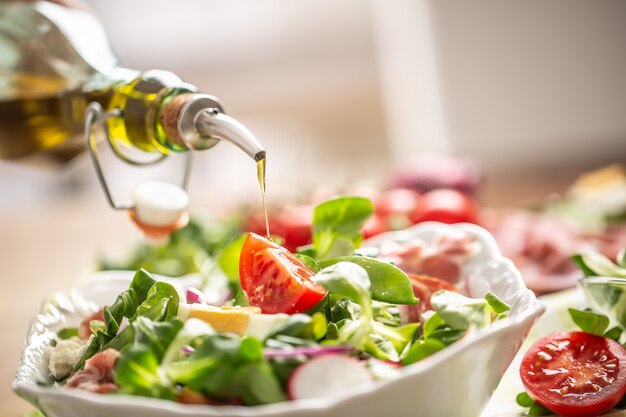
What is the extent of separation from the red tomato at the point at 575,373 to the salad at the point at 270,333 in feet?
0.37

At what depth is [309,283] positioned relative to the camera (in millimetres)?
768

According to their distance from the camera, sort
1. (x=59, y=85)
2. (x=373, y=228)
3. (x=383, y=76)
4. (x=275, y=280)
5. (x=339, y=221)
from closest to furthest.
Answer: (x=275, y=280)
(x=339, y=221)
(x=59, y=85)
(x=373, y=228)
(x=383, y=76)

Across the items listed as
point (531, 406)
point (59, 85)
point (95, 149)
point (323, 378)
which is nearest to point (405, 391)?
point (323, 378)

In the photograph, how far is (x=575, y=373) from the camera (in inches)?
33.3

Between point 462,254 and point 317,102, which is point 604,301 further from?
point 317,102

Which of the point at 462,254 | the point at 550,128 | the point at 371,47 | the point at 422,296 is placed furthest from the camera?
the point at 371,47

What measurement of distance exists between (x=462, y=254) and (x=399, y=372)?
1.36ft

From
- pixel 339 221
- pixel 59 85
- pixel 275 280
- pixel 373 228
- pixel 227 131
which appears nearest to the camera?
pixel 275 280

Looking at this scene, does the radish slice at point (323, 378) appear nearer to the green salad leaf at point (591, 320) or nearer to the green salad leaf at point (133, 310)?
the green salad leaf at point (133, 310)

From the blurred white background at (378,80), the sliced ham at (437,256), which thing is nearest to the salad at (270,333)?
the sliced ham at (437,256)

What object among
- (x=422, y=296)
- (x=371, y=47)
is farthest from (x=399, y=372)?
(x=371, y=47)

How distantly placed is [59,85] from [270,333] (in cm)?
75

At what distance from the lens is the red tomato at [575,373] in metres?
0.81

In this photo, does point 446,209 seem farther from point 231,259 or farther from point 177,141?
point 177,141
